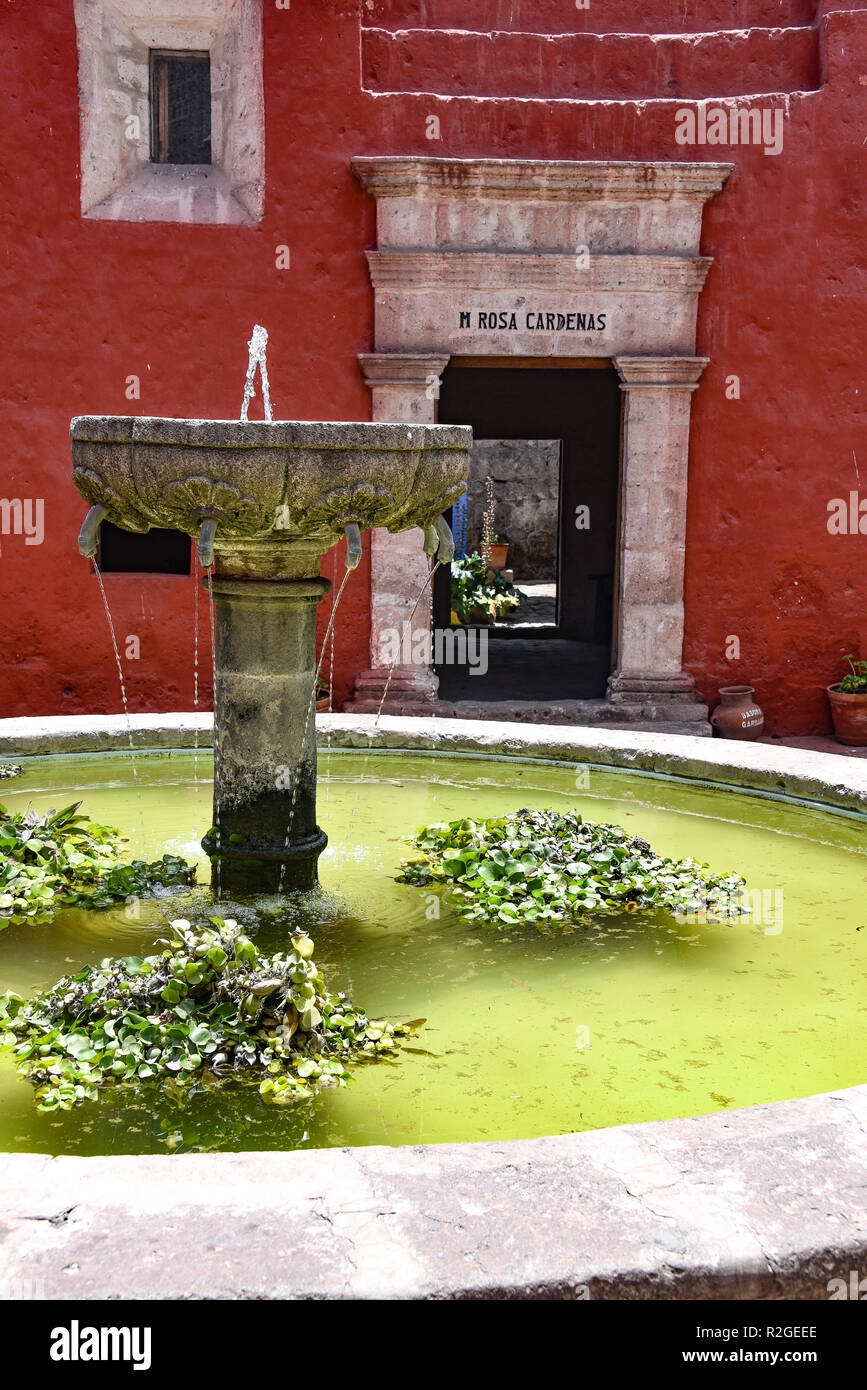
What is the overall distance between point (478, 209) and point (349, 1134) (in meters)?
6.91

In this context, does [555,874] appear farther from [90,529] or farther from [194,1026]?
[90,529]

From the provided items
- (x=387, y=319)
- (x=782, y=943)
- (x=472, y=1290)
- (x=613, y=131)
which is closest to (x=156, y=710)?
(x=387, y=319)

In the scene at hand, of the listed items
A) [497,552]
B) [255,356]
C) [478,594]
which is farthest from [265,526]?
[497,552]

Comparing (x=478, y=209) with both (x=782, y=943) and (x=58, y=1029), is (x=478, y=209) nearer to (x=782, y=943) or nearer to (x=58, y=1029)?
(x=782, y=943)

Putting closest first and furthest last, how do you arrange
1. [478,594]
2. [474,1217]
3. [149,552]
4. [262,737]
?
[474,1217] < [262,737] < [149,552] < [478,594]

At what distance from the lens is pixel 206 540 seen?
126 inches

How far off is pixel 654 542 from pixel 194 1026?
640 cm

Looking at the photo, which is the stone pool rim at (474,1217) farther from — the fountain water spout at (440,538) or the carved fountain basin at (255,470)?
the fountain water spout at (440,538)

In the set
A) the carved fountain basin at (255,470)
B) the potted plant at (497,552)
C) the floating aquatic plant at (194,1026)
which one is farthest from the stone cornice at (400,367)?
the potted plant at (497,552)

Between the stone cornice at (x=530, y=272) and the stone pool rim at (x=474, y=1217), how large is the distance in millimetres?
6847

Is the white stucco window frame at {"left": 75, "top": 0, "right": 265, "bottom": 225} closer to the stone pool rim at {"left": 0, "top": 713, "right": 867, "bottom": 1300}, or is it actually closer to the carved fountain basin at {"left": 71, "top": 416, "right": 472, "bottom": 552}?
the carved fountain basin at {"left": 71, "top": 416, "right": 472, "bottom": 552}

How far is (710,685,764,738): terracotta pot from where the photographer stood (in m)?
8.55

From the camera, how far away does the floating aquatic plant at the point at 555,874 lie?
3701mm
